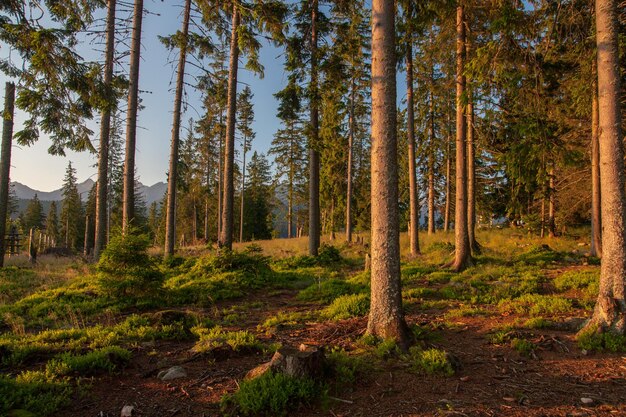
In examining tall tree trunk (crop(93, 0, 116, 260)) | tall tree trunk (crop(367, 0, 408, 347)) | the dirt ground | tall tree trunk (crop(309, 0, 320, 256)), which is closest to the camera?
the dirt ground

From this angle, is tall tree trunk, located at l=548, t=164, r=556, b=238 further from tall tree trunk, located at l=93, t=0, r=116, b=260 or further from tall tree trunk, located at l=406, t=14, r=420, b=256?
tall tree trunk, located at l=93, t=0, r=116, b=260

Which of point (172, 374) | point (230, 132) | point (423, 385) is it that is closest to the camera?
point (423, 385)

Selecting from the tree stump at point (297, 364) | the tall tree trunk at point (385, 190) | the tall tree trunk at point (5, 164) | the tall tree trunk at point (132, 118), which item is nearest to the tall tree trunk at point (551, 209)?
the tall tree trunk at point (385, 190)

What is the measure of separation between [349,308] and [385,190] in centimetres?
345

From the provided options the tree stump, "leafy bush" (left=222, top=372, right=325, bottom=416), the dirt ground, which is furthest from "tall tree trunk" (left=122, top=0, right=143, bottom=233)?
"leafy bush" (left=222, top=372, right=325, bottom=416)

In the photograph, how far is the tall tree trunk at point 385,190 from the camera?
17.5 ft

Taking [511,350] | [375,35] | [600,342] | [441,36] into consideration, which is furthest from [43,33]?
[441,36]

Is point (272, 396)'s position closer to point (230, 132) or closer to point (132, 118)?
point (230, 132)

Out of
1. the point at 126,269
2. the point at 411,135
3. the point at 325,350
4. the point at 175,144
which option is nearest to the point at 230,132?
the point at 175,144

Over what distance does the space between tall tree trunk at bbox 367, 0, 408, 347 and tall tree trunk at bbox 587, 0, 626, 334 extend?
353 centimetres

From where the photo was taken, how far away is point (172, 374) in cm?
464

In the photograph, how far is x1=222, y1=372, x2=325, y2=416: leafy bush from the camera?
363 cm

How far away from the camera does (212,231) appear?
1849 inches

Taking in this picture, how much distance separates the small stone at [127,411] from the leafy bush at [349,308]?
14.1 ft
